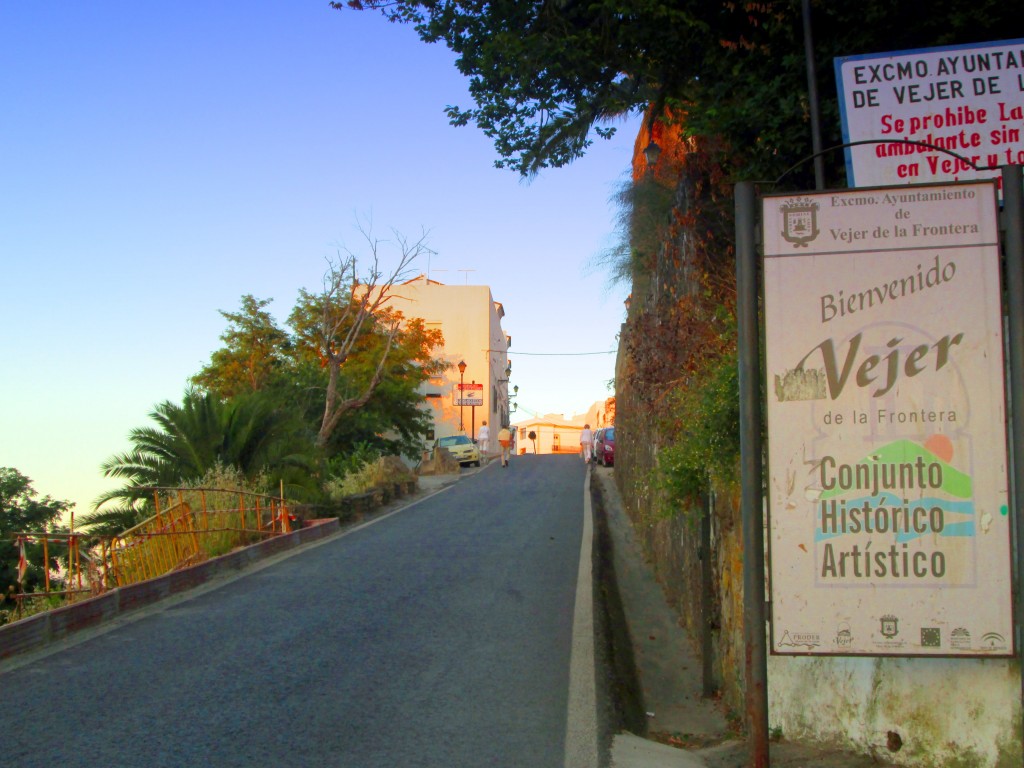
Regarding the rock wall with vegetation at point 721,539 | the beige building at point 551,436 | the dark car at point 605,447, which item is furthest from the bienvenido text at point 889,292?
the beige building at point 551,436

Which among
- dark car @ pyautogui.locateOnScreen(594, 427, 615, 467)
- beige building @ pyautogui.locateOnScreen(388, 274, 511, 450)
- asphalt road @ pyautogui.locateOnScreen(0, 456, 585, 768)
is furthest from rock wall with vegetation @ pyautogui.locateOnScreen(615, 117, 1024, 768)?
beige building @ pyautogui.locateOnScreen(388, 274, 511, 450)

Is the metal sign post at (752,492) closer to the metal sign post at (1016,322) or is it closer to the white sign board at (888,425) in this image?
the white sign board at (888,425)

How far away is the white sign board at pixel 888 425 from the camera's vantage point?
14.6 feet

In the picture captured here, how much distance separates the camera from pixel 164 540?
13.2 m

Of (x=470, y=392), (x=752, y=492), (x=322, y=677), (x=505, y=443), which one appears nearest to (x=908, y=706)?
(x=752, y=492)

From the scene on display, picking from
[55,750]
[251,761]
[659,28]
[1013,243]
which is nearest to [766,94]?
[659,28]

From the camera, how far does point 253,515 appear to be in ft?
56.2

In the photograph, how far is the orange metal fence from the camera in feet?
35.9

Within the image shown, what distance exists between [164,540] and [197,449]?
7.22 metres

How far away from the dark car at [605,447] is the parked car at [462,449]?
595cm

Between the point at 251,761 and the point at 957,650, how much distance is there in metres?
3.66

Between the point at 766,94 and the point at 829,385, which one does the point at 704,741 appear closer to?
the point at 829,385

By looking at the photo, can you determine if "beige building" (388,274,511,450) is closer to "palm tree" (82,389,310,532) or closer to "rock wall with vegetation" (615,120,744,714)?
"palm tree" (82,389,310,532)

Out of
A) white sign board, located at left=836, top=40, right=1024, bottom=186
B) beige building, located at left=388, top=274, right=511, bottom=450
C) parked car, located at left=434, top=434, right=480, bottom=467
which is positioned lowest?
parked car, located at left=434, top=434, right=480, bottom=467
